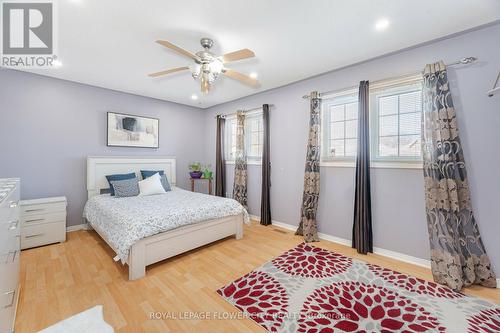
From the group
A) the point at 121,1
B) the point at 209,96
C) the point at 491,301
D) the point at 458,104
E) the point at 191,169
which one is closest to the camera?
the point at 121,1

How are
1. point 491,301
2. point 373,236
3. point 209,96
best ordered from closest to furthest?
point 491,301
point 373,236
point 209,96

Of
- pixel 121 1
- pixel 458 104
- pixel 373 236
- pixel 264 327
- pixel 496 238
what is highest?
pixel 121 1

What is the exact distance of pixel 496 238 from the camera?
2.03 m

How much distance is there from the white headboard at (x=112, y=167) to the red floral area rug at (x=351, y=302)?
3.03m

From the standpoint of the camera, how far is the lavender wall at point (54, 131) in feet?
9.91

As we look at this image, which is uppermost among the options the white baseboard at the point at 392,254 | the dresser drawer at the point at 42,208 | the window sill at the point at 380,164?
the window sill at the point at 380,164

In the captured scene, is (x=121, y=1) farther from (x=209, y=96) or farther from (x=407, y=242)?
(x=407, y=242)

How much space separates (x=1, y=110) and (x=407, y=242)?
224 inches

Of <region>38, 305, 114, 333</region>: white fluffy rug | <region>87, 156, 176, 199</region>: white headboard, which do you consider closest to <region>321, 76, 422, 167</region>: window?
<region>38, 305, 114, 333</region>: white fluffy rug

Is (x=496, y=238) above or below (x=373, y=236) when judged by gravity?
above

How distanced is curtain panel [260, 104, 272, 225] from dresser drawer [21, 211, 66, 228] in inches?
123

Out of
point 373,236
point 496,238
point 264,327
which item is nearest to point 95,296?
point 264,327

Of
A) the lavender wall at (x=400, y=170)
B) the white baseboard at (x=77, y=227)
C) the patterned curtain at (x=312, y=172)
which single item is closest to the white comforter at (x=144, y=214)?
the white baseboard at (x=77, y=227)

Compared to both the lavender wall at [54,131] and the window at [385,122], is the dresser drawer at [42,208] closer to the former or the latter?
the lavender wall at [54,131]
